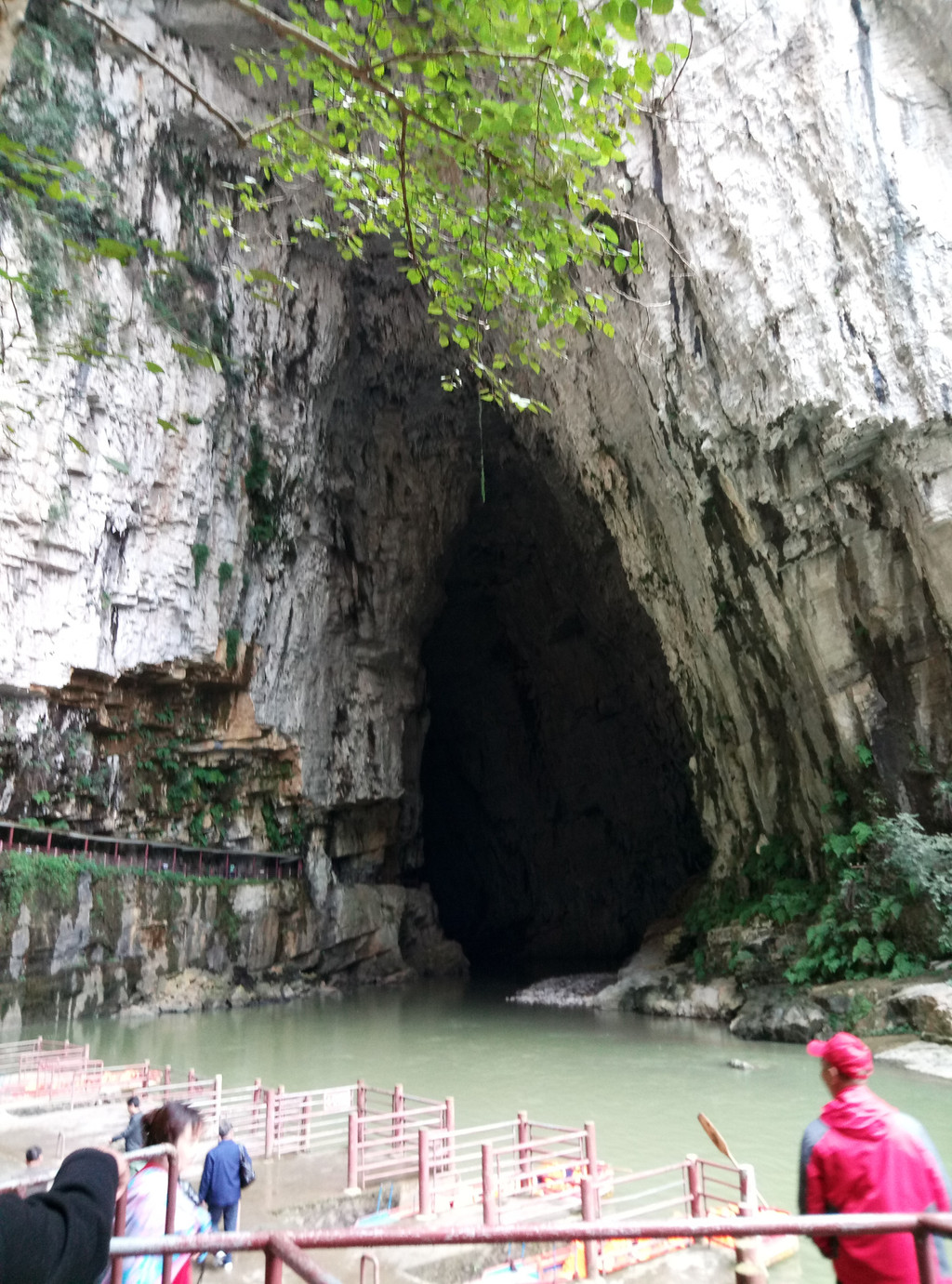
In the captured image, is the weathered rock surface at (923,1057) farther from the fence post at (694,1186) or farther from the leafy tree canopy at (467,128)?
the leafy tree canopy at (467,128)

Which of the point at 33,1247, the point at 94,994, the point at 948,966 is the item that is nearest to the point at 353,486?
the point at 94,994

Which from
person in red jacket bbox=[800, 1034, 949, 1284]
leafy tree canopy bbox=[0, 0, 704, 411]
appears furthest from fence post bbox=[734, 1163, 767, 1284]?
leafy tree canopy bbox=[0, 0, 704, 411]

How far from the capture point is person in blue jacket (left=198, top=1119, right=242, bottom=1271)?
4164mm

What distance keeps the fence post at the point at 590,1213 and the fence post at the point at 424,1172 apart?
979mm

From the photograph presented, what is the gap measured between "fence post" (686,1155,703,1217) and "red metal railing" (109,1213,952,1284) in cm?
334

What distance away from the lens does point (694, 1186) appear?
4531 millimetres

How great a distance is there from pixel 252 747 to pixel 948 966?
14.8 meters

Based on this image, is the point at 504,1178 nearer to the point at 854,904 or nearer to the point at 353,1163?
the point at 353,1163

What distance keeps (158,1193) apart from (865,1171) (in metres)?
2.14

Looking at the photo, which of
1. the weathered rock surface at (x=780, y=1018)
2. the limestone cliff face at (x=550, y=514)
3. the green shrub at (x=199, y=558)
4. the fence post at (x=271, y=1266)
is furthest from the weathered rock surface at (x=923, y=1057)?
the green shrub at (x=199, y=558)

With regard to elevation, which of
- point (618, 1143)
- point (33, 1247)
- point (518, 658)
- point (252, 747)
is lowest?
point (618, 1143)

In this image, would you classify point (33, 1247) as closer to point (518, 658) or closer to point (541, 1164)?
point (541, 1164)

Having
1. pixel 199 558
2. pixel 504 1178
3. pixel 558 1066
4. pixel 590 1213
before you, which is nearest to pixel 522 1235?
pixel 590 1213

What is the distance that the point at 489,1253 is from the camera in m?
4.61
